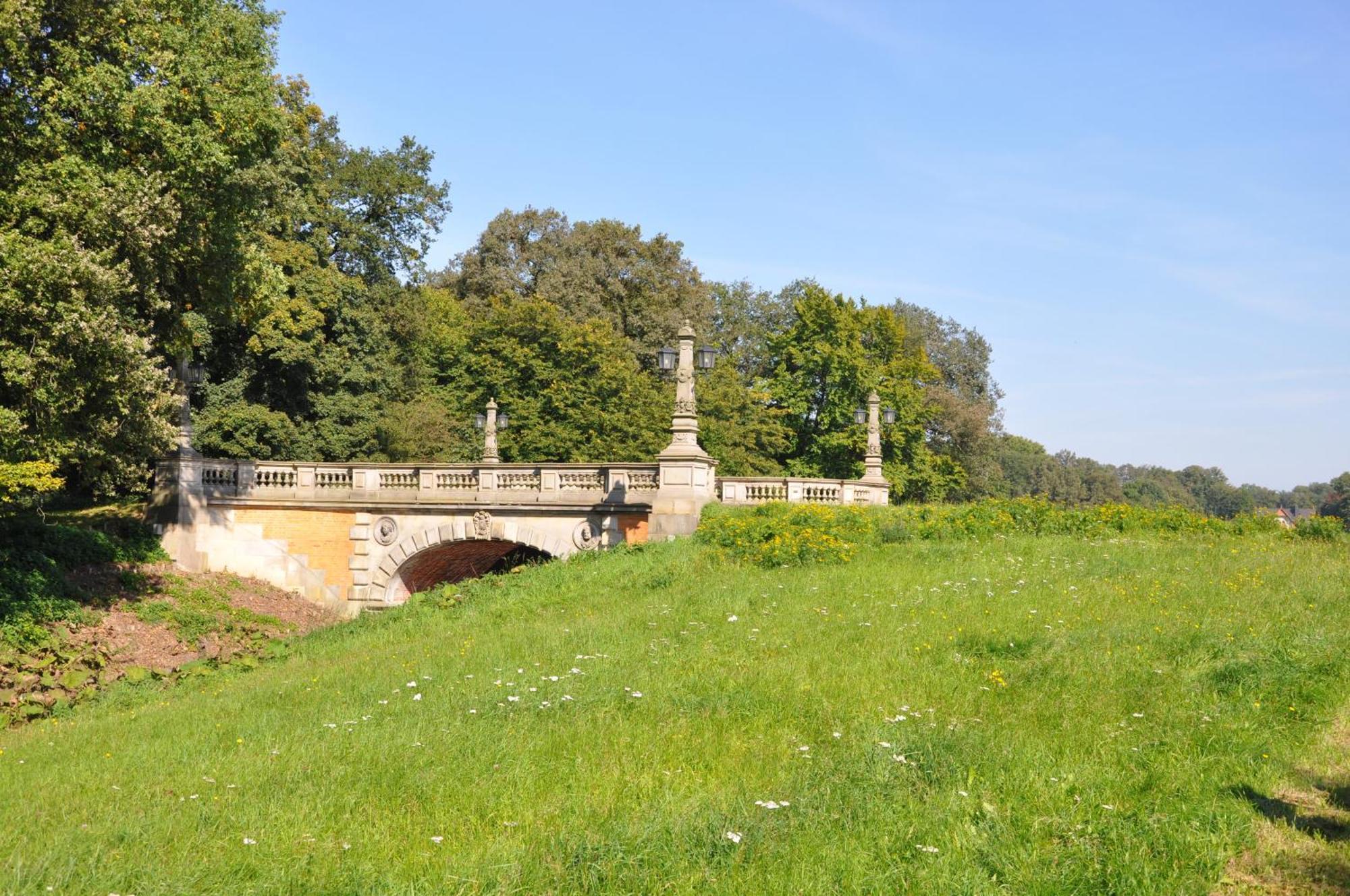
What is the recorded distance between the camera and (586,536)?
78.6 ft

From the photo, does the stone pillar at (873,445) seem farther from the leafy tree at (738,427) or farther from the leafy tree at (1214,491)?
the leafy tree at (1214,491)

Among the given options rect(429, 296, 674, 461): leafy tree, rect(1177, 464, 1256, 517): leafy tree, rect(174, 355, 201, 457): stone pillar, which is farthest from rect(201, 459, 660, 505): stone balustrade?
rect(1177, 464, 1256, 517): leafy tree

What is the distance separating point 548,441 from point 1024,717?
3354 cm

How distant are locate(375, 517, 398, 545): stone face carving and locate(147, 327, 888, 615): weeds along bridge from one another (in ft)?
0.08

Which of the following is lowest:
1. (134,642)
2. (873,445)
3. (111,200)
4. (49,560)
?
(134,642)

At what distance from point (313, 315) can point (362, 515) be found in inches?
418

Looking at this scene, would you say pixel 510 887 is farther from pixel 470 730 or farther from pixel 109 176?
pixel 109 176

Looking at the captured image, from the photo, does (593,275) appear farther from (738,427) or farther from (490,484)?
(490,484)

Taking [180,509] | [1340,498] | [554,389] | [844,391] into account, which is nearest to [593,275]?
[554,389]

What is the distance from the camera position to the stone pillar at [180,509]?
2602 centimetres

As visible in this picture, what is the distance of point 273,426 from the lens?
33875 millimetres

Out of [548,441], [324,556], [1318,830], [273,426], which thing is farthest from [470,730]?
[548,441]

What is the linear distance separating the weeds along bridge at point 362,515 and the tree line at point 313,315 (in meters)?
3.75

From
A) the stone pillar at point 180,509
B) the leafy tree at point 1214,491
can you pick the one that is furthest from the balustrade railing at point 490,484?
the leafy tree at point 1214,491
